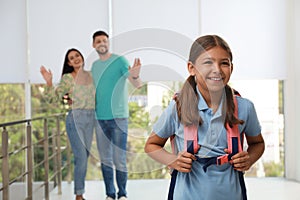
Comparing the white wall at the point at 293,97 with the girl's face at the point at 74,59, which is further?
the white wall at the point at 293,97

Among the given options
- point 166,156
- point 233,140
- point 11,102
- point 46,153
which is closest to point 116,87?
point 166,156

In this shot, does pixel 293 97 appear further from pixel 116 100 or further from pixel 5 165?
pixel 116 100

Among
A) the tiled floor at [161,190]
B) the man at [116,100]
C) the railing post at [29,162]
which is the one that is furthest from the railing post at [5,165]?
the man at [116,100]

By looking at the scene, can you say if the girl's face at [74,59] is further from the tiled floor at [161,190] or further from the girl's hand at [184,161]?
→ the girl's hand at [184,161]

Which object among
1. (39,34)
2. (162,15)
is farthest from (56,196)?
(162,15)

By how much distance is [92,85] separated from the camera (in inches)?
81.9

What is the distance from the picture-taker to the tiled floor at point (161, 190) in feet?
12.6

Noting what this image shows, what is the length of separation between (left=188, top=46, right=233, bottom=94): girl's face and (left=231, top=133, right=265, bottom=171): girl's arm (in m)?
0.18

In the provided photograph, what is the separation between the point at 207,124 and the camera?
1249mm

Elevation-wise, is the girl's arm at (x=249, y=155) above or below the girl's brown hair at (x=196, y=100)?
below

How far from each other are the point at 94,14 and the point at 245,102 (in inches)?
133

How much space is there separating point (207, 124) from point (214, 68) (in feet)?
0.51

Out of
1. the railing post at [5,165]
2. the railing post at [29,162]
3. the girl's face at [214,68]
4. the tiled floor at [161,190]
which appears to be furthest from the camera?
the tiled floor at [161,190]

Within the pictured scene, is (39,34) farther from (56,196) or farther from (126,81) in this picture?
(126,81)
